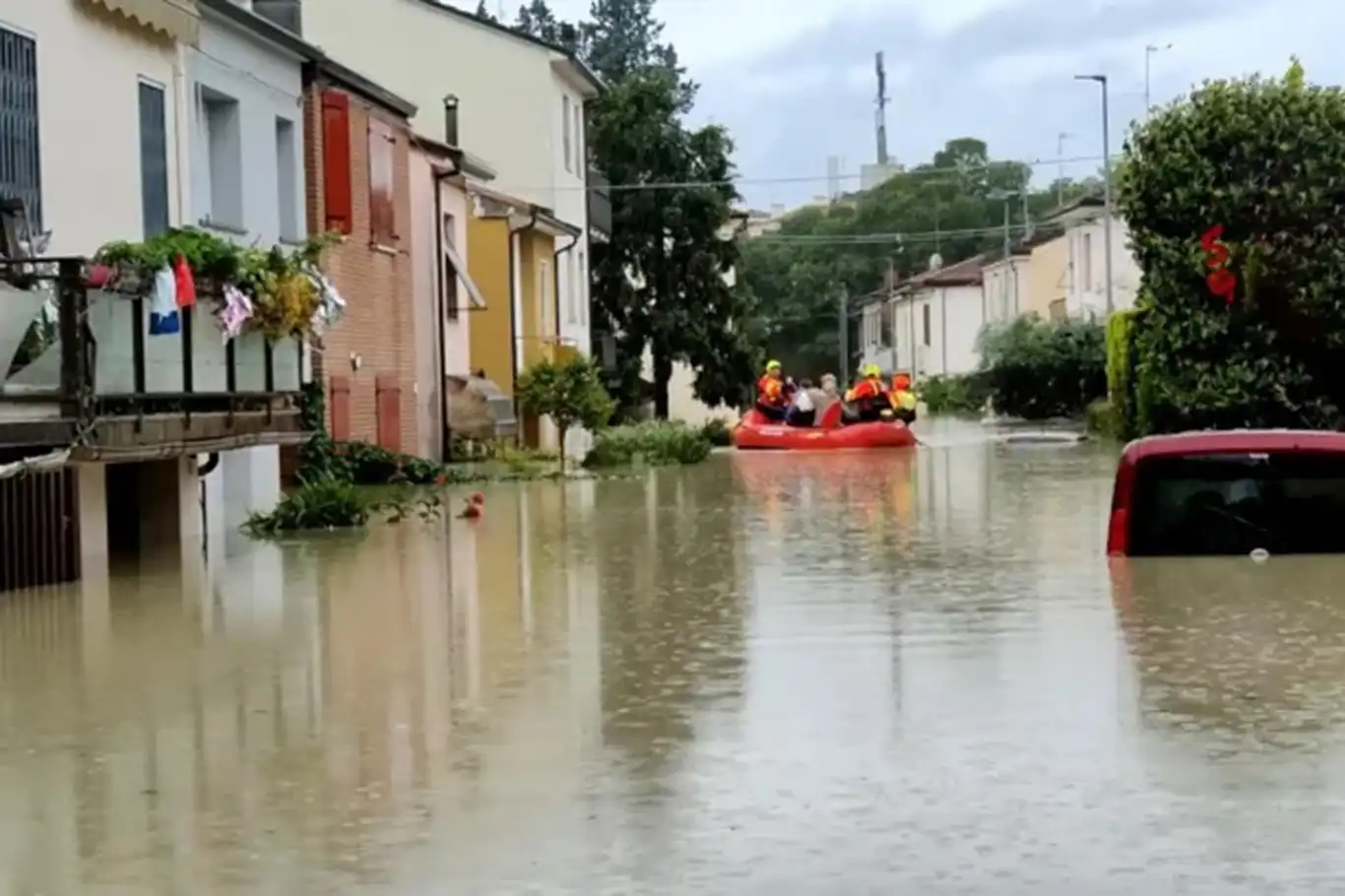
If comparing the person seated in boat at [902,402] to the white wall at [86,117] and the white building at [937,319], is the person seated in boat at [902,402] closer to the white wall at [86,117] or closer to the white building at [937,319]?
the white wall at [86,117]

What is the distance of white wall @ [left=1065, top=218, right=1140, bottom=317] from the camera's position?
67938 millimetres

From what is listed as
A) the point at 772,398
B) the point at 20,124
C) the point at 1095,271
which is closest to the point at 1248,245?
the point at 772,398

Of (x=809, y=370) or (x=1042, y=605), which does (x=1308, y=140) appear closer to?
(x=1042, y=605)

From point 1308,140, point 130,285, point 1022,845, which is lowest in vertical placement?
point 1022,845

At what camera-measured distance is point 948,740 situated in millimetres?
10406

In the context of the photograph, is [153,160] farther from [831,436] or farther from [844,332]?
[844,332]

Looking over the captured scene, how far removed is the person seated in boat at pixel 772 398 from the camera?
49.2 m

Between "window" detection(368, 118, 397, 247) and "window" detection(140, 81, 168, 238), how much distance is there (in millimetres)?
10211

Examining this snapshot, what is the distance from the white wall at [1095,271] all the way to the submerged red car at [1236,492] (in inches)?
1900

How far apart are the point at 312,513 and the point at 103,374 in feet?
26.4

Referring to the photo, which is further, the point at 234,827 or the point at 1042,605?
the point at 1042,605

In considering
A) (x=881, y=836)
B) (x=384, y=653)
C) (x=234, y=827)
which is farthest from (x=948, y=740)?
(x=384, y=653)

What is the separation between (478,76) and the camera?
2083 inches

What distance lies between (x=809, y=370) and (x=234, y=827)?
362ft
